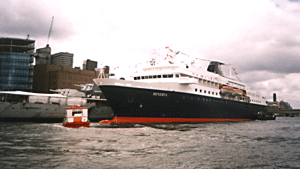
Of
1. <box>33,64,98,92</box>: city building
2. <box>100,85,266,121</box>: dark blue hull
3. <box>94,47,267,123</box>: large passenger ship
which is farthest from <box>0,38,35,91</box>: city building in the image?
<box>100,85,266,121</box>: dark blue hull

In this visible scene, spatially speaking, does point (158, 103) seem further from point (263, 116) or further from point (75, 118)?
point (263, 116)

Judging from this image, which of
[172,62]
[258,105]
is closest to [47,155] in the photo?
[172,62]

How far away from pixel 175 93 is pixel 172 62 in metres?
10.4

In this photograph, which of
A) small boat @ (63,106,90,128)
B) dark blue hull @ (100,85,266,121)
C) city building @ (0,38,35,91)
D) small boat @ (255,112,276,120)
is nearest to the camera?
small boat @ (63,106,90,128)

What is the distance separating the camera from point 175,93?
37969 millimetres

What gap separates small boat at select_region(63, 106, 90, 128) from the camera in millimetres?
30003

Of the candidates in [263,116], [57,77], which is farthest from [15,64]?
[263,116]

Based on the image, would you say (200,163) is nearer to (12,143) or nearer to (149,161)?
(149,161)

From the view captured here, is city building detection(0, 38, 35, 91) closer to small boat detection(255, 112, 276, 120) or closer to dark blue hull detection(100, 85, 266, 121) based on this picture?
dark blue hull detection(100, 85, 266, 121)

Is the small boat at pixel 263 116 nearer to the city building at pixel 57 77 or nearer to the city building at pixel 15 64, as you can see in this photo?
the city building at pixel 57 77

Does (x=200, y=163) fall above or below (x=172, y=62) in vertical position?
below

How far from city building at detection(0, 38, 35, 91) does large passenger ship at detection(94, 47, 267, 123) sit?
67.4 metres

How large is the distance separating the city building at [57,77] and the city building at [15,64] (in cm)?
812

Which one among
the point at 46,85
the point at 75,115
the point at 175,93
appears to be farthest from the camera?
the point at 46,85
